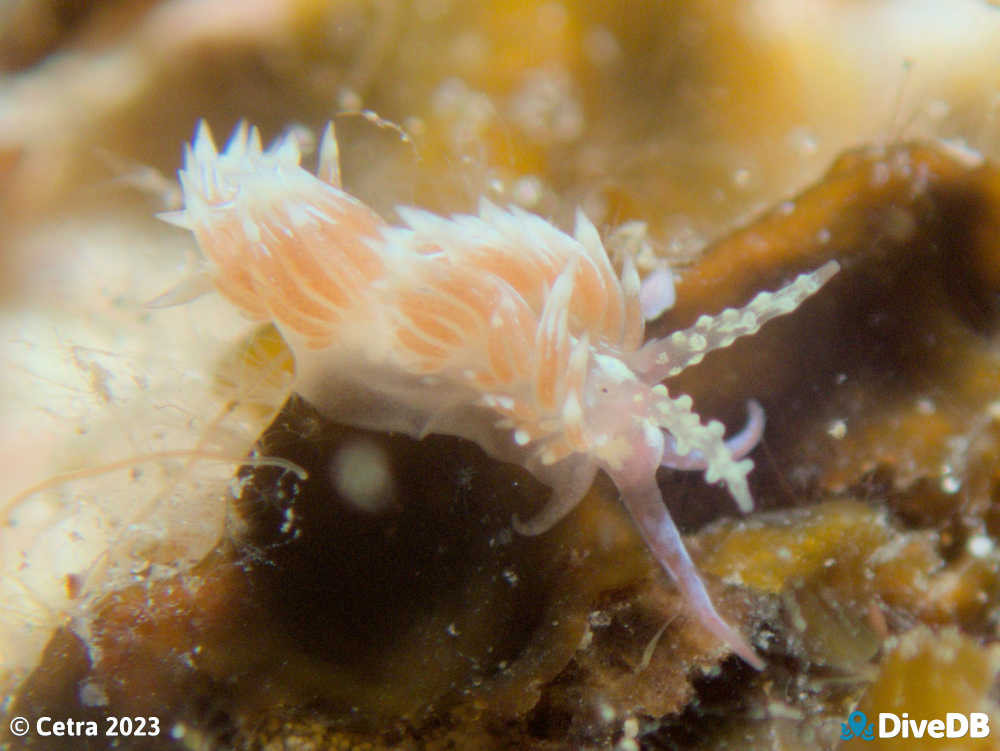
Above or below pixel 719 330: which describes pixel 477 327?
above

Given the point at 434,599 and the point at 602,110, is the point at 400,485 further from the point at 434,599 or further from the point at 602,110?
the point at 602,110

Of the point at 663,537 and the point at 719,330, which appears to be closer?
the point at 719,330

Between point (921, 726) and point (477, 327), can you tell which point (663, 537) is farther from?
point (921, 726)

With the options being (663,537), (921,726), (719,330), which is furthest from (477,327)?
(921,726)

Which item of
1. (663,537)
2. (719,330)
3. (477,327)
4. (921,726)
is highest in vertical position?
(477,327)

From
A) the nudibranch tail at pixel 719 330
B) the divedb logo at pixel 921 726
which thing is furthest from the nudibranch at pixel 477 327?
the divedb logo at pixel 921 726

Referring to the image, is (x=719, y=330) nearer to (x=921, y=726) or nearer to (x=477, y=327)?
(x=477, y=327)

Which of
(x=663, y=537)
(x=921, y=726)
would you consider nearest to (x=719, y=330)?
(x=663, y=537)
